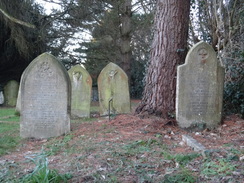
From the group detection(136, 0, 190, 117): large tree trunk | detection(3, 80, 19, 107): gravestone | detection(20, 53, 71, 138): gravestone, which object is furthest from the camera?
detection(3, 80, 19, 107): gravestone

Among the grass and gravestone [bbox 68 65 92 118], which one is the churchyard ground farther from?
gravestone [bbox 68 65 92 118]

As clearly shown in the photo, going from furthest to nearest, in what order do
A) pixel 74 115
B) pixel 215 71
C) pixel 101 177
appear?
pixel 74 115, pixel 215 71, pixel 101 177

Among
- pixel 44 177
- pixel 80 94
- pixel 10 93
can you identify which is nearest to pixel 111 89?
pixel 80 94

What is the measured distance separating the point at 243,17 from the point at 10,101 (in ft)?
44.1

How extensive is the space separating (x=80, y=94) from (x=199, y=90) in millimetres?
4655

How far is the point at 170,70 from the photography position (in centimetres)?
677

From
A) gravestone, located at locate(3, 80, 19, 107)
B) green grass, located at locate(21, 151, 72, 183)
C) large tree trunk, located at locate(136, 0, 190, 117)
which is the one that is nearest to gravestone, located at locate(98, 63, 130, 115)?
large tree trunk, located at locate(136, 0, 190, 117)

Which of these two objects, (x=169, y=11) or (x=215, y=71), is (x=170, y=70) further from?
(x=169, y=11)

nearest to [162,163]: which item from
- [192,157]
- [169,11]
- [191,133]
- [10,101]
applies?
[192,157]

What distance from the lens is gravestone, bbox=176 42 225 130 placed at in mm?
6121

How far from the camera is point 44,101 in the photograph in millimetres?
6008

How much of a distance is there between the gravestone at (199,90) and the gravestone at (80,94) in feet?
13.9

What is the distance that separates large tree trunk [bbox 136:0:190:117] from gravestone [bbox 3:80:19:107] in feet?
37.7

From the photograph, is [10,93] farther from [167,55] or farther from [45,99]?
[167,55]
